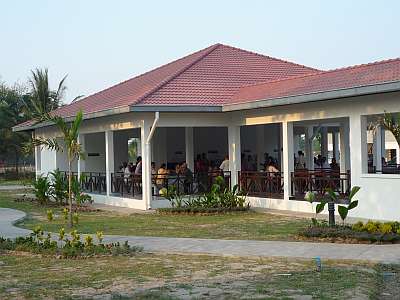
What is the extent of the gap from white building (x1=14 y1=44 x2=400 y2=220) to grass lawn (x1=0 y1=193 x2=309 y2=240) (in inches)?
71.4

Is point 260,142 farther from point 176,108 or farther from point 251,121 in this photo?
point 176,108

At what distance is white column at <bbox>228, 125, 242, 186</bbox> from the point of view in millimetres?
21078

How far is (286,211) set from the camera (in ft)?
60.6

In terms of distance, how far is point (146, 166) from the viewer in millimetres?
20203

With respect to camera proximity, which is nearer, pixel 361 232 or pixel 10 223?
pixel 361 232

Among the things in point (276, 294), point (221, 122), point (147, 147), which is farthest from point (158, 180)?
point (276, 294)

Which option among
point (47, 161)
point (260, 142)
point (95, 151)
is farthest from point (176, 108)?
point (47, 161)

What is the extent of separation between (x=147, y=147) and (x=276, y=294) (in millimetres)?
12664

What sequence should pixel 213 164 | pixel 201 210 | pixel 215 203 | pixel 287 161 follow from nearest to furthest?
pixel 201 210 → pixel 215 203 → pixel 287 161 → pixel 213 164

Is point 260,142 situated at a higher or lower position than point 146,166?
higher

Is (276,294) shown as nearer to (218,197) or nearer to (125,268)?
(125,268)

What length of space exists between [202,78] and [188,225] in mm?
7958

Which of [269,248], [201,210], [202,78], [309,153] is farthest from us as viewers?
[309,153]

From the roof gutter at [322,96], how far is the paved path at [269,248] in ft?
12.7
